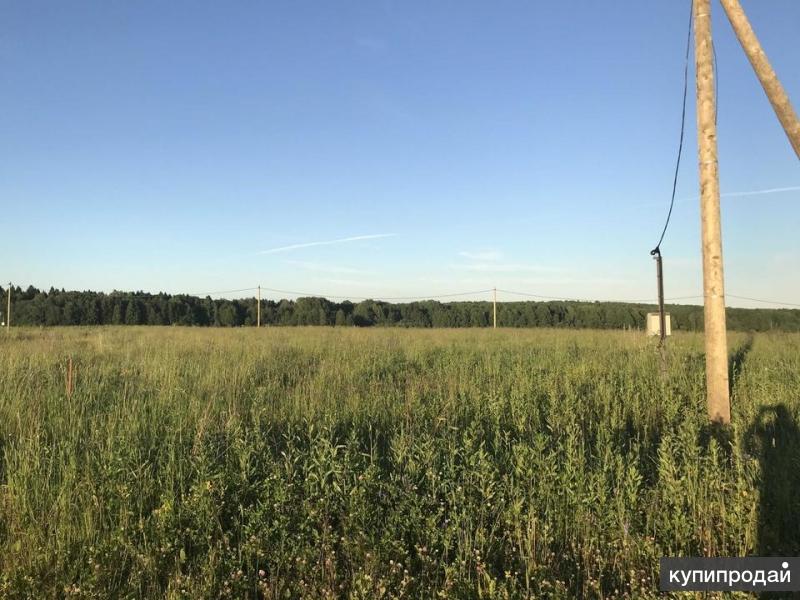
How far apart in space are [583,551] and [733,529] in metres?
1.17

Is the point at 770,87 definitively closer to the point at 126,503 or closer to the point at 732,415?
the point at 732,415

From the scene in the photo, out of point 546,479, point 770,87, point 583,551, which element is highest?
point 770,87

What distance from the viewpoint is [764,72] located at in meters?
4.41

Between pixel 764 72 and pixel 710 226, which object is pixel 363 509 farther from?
pixel 710 226

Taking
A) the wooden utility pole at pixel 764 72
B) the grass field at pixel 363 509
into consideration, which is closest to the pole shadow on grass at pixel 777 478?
the grass field at pixel 363 509

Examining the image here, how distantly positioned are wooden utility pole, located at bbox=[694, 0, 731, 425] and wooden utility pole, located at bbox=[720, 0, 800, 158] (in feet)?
5.86

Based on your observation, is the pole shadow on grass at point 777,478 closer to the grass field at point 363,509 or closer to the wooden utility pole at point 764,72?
the grass field at point 363,509

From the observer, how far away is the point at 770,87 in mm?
4375

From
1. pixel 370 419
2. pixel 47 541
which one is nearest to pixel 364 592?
pixel 47 541

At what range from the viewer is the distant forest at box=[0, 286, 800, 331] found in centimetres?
4269

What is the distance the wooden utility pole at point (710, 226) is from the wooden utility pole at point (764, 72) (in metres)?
1.79

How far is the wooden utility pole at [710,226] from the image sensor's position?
6023mm

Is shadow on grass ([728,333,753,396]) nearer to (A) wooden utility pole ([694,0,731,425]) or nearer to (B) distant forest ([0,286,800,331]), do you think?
(A) wooden utility pole ([694,0,731,425])

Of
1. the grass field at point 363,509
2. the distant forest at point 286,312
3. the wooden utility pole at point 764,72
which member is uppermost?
the wooden utility pole at point 764,72
